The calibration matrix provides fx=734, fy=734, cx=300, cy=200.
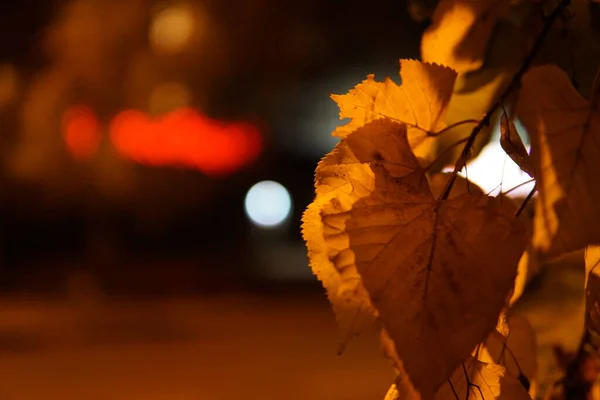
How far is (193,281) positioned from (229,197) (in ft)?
3.42

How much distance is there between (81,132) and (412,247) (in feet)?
10.0

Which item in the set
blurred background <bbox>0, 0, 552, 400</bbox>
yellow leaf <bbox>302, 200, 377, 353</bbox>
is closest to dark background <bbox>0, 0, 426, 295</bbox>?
blurred background <bbox>0, 0, 552, 400</bbox>

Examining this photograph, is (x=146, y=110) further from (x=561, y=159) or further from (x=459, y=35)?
(x=561, y=159)

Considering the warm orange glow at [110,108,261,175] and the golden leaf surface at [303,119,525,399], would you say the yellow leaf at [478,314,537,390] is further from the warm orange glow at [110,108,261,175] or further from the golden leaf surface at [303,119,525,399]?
the warm orange glow at [110,108,261,175]

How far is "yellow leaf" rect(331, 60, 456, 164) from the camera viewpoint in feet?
0.76

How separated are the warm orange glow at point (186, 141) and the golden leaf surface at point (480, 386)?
300 centimetres

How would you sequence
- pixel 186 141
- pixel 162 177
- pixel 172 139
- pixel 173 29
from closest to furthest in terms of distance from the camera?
1. pixel 173 29
2. pixel 172 139
3. pixel 186 141
4. pixel 162 177

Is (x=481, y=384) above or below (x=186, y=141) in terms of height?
below

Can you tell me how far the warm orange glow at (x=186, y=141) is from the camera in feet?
11.0

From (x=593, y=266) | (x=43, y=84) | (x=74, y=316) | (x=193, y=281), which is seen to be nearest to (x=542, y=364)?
(x=593, y=266)

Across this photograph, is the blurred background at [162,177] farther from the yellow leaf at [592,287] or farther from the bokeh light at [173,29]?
the yellow leaf at [592,287]

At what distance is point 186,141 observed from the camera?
4035 mm

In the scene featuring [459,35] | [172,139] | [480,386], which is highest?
[172,139]

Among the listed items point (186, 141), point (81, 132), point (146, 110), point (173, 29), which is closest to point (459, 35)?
point (173, 29)
